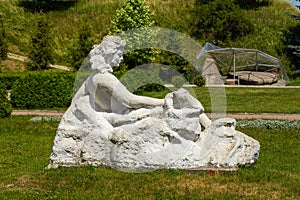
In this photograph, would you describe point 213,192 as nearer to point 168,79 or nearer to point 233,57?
point 168,79

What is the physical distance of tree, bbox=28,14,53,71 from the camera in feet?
107

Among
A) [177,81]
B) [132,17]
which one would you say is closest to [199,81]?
[177,81]

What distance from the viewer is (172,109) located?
316 inches

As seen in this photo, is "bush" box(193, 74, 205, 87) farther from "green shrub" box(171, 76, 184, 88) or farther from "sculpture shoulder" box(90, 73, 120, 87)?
"sculpture shoulder" box(90, 73, 120, 87)

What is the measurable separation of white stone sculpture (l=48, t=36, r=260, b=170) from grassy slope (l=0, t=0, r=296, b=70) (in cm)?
2980

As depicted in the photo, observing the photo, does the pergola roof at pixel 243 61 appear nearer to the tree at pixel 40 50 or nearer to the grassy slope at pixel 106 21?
the grassy slope at pixel 106 21

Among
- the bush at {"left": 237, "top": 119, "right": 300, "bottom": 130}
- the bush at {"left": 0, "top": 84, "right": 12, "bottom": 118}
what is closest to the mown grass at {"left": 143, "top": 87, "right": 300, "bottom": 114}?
the bush at {"left": 237, "top": 119, "right": 300, "bottom": 130}

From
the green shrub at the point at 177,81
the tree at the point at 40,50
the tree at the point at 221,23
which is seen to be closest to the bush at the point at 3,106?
the green shrub at the point at 177,81

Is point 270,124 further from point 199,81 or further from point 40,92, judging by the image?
point 199,81

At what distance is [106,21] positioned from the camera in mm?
43688

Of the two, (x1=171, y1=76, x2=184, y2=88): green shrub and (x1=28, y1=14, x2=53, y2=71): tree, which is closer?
(x1=171, y1=76, x2=184, y2=88): green shrub

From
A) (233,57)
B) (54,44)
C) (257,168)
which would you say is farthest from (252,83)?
(257,168)

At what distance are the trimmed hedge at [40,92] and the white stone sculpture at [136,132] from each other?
1290 cm

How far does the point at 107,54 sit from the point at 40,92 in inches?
524
